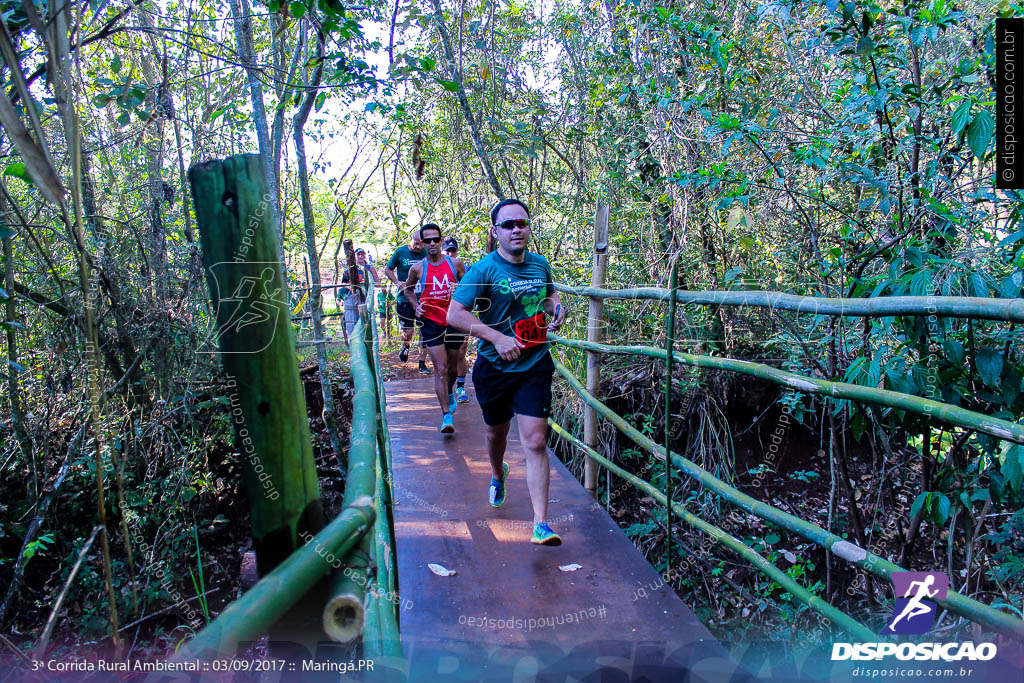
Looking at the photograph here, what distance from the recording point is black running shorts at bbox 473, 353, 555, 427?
9.21ft

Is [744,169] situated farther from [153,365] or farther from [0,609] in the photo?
[0,609]

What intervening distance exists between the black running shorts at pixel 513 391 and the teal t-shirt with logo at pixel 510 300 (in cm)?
3

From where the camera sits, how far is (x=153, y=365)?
450cm

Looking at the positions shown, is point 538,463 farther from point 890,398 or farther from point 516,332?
point 890,398

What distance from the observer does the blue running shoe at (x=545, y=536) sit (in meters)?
2.73

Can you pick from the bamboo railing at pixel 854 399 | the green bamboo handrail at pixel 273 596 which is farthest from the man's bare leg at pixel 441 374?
the green bamboo handrail at pixel 273 596

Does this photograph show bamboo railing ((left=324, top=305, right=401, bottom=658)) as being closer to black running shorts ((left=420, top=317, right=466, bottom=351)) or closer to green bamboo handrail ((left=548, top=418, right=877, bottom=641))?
green bamboo handrail ((left=548, top=418, right=877, bottom=641))

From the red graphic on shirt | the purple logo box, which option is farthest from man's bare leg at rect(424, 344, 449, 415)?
the purple logo box

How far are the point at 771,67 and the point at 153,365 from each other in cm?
496

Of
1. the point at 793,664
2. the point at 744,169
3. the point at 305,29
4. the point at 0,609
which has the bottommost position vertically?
the point at 0,609

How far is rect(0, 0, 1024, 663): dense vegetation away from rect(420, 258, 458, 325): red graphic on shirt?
107 cm

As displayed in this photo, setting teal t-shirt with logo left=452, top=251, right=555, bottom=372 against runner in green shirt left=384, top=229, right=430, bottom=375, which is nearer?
teal t-shirt with logo left=452, top=251, right=555, bottom=372

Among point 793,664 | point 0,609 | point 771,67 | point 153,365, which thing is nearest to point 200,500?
point 153,365

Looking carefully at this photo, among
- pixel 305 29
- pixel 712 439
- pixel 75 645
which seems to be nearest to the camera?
pixel 75 645
